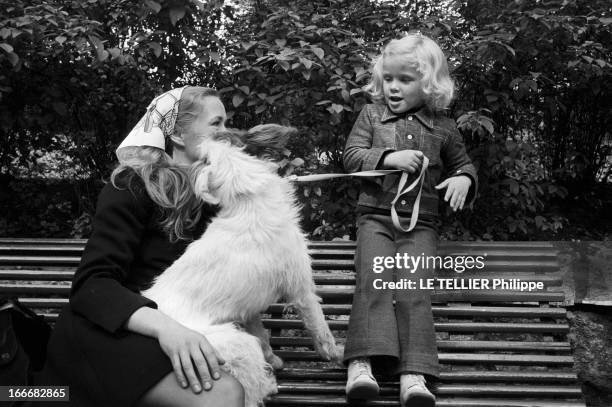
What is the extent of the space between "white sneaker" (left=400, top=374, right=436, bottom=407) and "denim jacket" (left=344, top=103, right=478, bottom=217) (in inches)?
35.6

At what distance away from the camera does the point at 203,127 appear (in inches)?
105

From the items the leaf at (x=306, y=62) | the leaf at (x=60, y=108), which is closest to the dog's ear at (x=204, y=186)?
the leaf at (x=306, y=62)

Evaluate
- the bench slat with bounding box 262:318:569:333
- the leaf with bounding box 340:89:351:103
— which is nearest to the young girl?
the bench slat with bounding box 262:318:569:333

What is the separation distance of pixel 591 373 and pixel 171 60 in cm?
324

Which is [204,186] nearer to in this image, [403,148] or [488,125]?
[403,148]

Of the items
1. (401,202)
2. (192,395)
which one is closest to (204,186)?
(192,395)

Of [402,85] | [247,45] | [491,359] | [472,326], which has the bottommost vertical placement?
[491,359]

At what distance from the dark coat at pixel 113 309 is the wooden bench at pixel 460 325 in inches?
29.7

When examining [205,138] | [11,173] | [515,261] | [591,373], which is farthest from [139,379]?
[11,173]

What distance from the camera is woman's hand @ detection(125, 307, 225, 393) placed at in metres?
2.05

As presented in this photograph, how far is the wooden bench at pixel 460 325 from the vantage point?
2.77 metres

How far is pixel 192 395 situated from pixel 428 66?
2126 mm

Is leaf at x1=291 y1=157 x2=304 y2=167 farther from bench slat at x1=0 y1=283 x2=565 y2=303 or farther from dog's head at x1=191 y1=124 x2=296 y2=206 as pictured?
dog's head at x1=191 y1=124 x2=296 y2=206

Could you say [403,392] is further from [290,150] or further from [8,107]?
[8,107]
